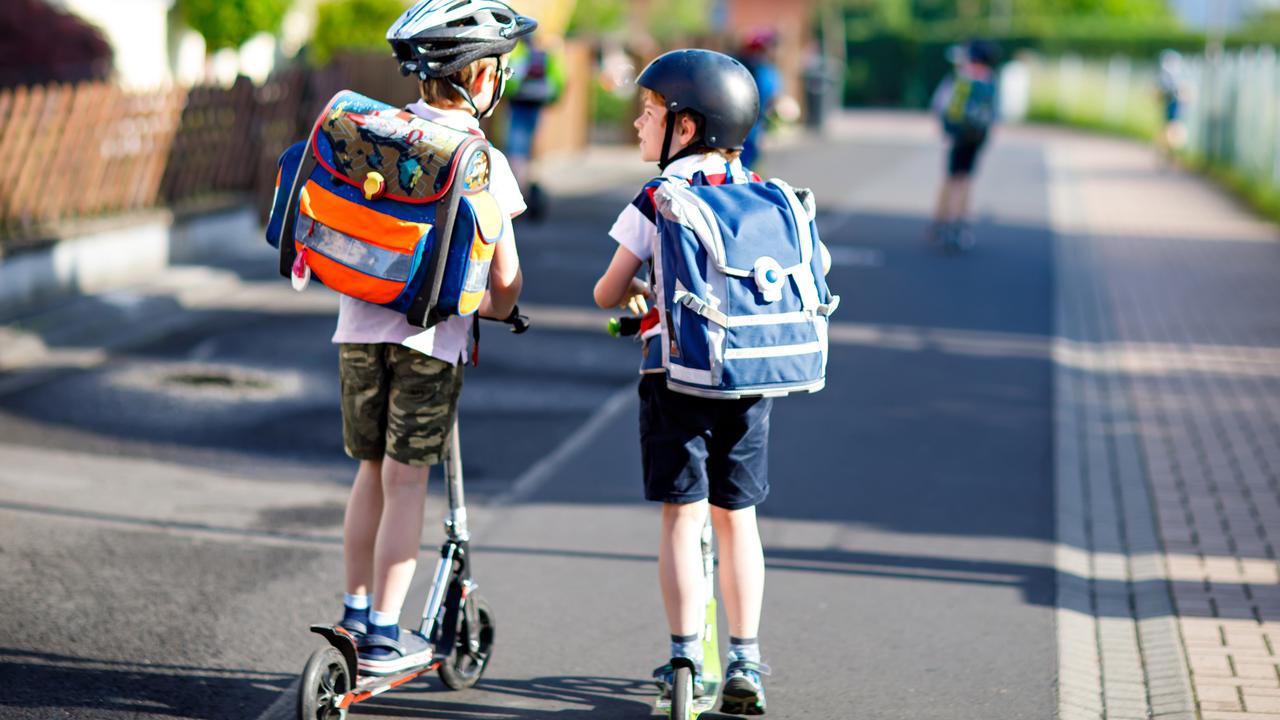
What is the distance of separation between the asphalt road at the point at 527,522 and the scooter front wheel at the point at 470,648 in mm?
65

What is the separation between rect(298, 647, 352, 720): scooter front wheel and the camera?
12.5ft

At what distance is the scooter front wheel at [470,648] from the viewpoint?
4500 millimetres

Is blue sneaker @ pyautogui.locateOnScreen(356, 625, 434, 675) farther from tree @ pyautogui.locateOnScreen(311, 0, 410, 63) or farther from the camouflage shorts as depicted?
tree @ pyautogui.locateOnScreen(311, 0, 410, 63)

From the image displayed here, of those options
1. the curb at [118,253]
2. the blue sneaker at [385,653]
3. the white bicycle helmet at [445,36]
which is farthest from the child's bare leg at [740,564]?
the curb at [118,253]

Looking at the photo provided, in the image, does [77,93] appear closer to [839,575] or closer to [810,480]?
[810,480]

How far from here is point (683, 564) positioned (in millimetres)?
4109

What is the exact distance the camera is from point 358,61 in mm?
18469

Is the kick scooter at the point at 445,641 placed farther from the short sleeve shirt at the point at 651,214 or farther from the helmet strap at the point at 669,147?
the helmet strap at the point at 669,147

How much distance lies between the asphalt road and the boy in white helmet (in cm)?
41

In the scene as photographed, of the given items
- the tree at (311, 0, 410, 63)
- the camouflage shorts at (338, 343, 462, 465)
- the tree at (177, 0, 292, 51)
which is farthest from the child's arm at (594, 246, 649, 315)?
the tree at (311, 0, 410, 63)

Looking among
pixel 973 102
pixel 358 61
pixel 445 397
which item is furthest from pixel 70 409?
pixel 358 61

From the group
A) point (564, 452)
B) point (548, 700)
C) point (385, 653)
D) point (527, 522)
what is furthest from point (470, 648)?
point (564, 452)

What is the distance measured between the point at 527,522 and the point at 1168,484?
9.39ft

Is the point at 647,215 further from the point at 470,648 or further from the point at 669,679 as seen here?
the point at 470,648
